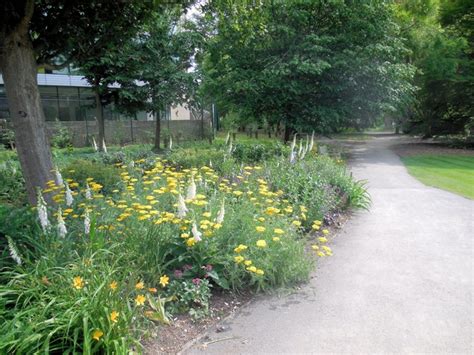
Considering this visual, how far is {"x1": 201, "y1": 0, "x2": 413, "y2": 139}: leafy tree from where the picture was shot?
44.6 feet

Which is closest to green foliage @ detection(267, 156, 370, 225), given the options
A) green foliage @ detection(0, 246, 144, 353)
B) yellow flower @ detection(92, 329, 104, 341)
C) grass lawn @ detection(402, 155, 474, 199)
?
grass lawn @ detection(402, 155, 474, 199)

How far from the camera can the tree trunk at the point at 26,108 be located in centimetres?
463

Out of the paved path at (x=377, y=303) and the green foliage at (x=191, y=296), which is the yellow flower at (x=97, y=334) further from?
the green foliage at (x=191, y=296)

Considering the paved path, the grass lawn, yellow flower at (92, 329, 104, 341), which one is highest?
yellow flower at (92, 329, 104, 341)

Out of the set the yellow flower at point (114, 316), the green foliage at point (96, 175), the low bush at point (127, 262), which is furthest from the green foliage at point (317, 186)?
the yellow flower at point (114, 316)

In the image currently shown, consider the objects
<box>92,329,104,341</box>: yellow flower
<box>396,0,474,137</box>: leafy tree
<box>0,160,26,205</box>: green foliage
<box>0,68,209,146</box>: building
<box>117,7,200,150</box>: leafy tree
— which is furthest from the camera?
<box>0,68,209,146</box>: building

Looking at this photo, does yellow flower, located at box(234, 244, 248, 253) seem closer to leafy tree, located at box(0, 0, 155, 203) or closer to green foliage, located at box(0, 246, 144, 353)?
green foliage, located at box(0, 246, 144, 353)

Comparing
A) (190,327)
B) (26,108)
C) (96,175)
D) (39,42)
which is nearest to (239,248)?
(190,327)

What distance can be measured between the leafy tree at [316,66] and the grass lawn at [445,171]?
260 cm

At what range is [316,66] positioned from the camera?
42.1 feet

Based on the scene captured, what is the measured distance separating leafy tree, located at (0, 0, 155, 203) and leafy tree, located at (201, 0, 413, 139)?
8031 millimetres

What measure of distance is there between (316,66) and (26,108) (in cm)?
1018

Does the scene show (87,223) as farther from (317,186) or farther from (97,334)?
(317,186)

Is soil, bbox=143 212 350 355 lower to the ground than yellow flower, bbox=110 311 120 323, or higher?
lower
